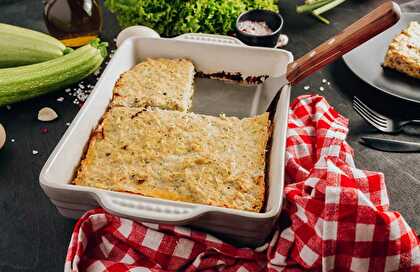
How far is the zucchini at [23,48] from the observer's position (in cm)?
257

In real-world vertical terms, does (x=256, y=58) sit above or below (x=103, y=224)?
above

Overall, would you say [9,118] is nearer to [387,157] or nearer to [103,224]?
[103,224]

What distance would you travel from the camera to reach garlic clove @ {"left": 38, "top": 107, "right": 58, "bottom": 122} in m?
2.45

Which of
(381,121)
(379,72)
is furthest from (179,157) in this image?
(379,72)

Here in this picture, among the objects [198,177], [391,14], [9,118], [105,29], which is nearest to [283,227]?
[198,177]

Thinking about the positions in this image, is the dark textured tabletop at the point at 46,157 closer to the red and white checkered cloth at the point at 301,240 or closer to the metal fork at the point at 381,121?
the metal fork at the point at 381,121

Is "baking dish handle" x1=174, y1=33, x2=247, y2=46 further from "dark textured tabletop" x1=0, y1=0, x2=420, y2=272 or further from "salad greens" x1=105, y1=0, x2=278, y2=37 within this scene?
"dark textured tabletop" x1=0, y1=0, x2=420, y2=272

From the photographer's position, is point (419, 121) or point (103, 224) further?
point (419, 121)

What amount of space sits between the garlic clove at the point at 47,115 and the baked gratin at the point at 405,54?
71.3 inches

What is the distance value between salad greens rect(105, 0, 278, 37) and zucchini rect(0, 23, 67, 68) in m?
0.50

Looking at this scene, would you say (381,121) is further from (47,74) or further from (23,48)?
(23,48)

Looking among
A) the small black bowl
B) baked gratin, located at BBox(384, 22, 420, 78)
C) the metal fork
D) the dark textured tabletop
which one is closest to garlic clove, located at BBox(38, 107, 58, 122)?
the dark textured tabletop

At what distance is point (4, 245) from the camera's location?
188 cm

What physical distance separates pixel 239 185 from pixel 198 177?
16 cm
